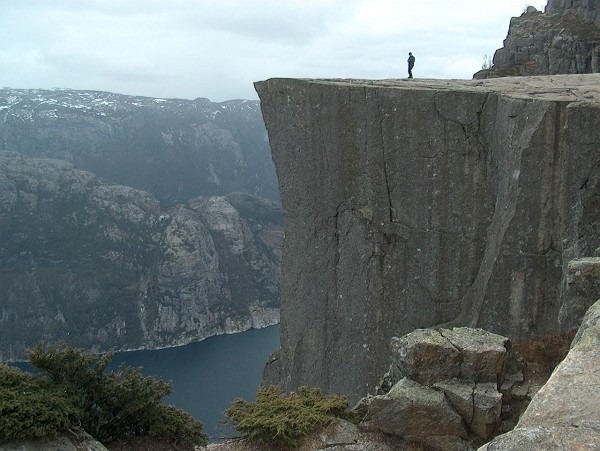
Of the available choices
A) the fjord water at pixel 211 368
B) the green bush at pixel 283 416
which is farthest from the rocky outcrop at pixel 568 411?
the fjord water at pixel 211 368

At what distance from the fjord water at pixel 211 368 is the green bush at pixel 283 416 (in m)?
40.7

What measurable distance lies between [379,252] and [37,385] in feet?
29.2

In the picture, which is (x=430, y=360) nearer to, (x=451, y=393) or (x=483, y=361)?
→ (x=451, y=393)

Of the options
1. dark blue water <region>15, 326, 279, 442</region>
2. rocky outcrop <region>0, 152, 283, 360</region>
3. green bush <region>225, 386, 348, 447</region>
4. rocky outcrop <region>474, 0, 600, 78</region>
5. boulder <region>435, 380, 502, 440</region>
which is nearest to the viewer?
boulder <region>435, 380, 502, 440</region>

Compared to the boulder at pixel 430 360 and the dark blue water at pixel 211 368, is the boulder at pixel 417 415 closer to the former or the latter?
the boulder at pixel 430 360

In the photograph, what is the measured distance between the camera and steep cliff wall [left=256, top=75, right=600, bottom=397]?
13125 mm

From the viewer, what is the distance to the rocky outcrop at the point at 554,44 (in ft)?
94.4

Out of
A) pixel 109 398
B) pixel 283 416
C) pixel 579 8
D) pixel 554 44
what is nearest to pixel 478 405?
pixel 283 416

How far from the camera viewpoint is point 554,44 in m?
30.3

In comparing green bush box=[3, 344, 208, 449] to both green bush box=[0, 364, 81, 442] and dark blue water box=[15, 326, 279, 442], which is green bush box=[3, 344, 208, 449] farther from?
dark blue water box=[15, 326, 279, 442]

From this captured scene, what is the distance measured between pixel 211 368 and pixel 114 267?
47.2 m

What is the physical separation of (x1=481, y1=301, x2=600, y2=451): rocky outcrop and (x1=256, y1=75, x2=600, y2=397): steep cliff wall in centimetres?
666

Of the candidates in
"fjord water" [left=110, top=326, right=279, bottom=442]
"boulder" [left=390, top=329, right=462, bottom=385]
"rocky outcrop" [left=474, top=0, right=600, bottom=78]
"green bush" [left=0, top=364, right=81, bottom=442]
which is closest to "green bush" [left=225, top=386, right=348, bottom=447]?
"boulder" [left=390, top=329, right=462, bottom=385]

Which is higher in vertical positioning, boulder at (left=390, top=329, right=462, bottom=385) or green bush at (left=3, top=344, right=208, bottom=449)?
boulder at (left=390, top=329, right=462, bottom=385)
